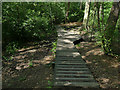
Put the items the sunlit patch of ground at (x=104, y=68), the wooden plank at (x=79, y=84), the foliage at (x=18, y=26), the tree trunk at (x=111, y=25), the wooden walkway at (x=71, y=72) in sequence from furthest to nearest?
the foliage at (x=18, y=26), the tree trunk at (x=111, y=25), the sunlit patch of ground at (x=104, y=68), the wooden walkway at (x=71, y=72), the wooden plank at (x=79, y=84)

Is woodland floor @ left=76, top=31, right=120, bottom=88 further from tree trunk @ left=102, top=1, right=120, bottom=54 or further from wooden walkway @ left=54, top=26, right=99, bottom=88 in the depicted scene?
tree trunk @ left=102, top=1, right=120, bottom=54

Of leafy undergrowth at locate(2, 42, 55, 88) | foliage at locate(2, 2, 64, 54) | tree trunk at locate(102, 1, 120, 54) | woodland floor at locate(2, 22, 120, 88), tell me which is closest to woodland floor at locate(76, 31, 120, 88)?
woodland floor at locate(2, 22, 120, 88)

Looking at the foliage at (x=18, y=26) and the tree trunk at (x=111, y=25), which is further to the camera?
the foliage at (x=18, y=26)

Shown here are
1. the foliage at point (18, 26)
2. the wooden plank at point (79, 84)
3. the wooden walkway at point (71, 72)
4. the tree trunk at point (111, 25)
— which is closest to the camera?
the wooden plank at point (79, 84)

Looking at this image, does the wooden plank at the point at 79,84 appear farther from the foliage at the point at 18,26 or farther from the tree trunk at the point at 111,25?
the foliage at the point at 18,26

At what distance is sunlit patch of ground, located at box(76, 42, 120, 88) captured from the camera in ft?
14.4

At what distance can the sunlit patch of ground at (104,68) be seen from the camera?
4.40 meters

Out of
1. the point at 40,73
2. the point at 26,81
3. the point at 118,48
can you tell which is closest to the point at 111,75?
the point at 118,48

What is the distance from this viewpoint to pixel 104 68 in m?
5.39

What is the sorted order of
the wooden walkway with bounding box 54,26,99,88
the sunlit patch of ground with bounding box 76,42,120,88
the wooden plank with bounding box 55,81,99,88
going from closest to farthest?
the wooden plank with bounding box 55,81,99,88
the wooden walkway with bounding box 54,26,99,88
the sunlit patch of ground with bounding box 76,42,120,88

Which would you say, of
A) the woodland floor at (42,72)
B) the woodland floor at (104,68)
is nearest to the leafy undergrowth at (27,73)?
the woodland floor at (42,72)

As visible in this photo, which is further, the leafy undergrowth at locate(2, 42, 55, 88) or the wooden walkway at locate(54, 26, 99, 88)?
the leafy undergrowth at locate(2, 42, 55, 88)

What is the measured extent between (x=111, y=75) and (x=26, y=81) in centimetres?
354

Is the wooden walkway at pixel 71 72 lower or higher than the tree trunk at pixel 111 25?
lower
